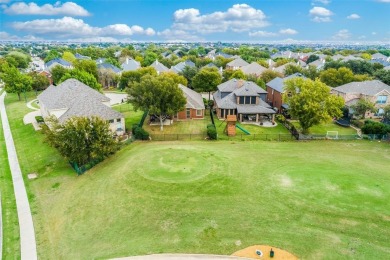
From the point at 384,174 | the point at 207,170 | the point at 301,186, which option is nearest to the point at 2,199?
the point at 207,170

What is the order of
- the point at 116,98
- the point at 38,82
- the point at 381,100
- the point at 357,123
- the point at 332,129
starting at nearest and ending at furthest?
the point at 332,129
the point at 357,123
the point at 381,100
the point at 116,98
the point at 38,82

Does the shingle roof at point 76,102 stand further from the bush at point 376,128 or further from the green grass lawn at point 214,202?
the bush at point 376,128

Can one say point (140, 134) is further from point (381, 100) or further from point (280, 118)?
point (381, 100)

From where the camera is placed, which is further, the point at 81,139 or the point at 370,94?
the point at 370,94

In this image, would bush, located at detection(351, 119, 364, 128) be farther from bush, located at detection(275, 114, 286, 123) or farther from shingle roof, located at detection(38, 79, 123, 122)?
shingle roof, located at detection(38, 79, 123, 122)

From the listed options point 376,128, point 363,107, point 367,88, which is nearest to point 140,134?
point 376,128

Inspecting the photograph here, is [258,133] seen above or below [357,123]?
below

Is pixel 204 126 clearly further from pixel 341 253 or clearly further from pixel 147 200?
pixel 341 253

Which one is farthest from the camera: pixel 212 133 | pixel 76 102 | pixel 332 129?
pixel 332 129
